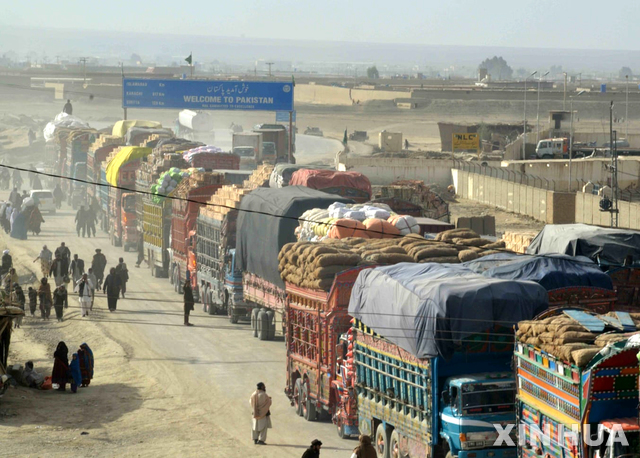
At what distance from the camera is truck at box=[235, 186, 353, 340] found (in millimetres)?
24625

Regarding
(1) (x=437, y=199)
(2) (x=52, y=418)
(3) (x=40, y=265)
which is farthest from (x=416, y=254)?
(3) (x=40, y=265)

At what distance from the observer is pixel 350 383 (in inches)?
696

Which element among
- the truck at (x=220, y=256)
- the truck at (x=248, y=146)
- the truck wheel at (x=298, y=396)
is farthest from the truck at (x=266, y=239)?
the truck at (x=248, y=146)

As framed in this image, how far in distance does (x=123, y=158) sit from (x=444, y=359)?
29.5 metres

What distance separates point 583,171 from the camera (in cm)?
5334

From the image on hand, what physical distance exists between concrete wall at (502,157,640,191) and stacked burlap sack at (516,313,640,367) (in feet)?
126

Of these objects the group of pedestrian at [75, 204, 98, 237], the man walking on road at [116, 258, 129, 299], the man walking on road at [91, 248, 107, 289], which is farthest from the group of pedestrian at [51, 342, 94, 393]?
the group of pedestrian at [75, 204, 98, 237]

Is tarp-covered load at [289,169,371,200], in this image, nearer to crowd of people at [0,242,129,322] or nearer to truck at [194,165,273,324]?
truck at [194,165,273,324]

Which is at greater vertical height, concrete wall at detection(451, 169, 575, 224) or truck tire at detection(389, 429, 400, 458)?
concrete wall at detection(451, 169, 575, 224)

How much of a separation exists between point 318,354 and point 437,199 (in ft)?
48.8

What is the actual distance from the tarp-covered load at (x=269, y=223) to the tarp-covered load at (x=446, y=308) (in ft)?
27.0

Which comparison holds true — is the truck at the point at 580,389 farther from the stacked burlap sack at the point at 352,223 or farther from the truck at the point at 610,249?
the stacked burlap sack at the point at 352,223

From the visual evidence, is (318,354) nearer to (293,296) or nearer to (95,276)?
(293,296)

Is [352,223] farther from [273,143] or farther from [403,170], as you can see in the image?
[273,143]
